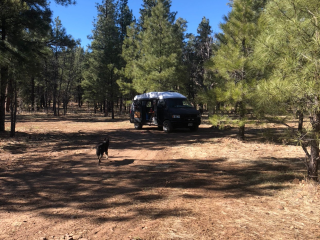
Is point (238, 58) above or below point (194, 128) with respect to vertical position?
above

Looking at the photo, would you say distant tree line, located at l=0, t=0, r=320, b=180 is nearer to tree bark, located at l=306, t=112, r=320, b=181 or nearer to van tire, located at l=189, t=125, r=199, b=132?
tree bark, located at l=306, t=112, r=320, b=181

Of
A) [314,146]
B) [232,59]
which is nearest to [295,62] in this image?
[314,146]

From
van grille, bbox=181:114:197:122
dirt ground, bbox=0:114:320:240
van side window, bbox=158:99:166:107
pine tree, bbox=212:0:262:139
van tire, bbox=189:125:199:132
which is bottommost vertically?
dirt ground, bbox=0:114:320:240

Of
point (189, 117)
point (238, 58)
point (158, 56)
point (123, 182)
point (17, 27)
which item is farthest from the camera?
point (158, 56)

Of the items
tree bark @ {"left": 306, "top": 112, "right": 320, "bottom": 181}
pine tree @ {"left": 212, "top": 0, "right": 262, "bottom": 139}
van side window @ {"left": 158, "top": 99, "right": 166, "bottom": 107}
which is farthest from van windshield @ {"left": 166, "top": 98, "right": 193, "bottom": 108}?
tree bark @ {"left": 306, "top": 112, "right": 320, "bottom": 181}

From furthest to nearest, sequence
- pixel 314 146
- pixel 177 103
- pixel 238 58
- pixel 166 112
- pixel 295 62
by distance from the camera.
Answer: pixel 177 103 → pixel 166 112 → pixel 238 58 → pixel 314 146 → pixel 295 62

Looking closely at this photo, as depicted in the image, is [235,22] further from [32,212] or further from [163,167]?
[32,212]

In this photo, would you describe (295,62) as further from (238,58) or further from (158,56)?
(158,56)

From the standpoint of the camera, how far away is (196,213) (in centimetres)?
404

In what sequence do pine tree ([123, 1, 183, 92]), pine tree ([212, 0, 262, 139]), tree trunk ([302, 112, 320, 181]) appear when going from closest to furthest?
tree trunk ([302, 112, 320, 181]) → pine tree ([212, 0, 262, 139]) → pine tree ([123, 1, 183, 92])

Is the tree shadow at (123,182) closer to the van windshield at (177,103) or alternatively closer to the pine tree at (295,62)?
the pine tree at (295,62)

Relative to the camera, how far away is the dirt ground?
3494 millimetres

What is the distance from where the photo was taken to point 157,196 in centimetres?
482

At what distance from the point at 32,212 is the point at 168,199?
7.99ft
